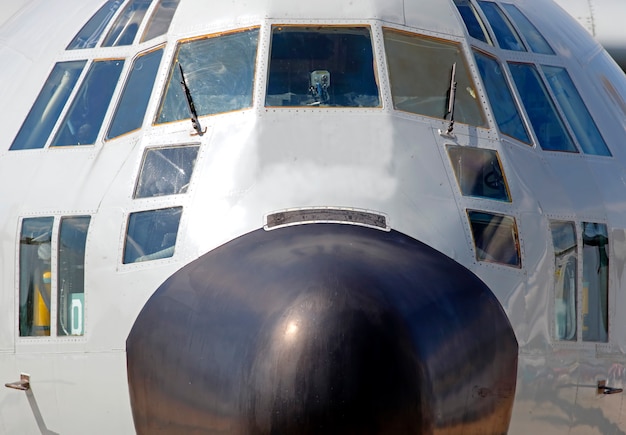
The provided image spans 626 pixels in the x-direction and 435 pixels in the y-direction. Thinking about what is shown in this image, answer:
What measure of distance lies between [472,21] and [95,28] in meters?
2.84

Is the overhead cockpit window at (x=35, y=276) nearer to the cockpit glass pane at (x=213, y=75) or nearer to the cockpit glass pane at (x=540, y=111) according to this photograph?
the cockpit glass pane at (x=213, y=75)

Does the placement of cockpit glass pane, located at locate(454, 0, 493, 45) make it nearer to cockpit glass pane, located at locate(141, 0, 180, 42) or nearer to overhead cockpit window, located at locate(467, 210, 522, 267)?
overhead cockpit window, located at locate(467, 210, 522, 267)

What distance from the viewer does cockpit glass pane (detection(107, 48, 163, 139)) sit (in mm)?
8859

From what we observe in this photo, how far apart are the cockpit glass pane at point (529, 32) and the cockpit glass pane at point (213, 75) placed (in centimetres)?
220

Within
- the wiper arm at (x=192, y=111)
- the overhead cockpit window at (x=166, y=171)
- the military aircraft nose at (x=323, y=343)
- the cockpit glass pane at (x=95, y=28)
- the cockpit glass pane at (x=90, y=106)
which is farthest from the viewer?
the cockpit glass pane at (x=95, y=28)

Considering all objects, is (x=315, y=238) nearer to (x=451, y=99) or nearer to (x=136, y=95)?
(x=451, y=99)

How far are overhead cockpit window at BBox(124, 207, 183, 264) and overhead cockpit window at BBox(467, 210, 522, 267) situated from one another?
183cm

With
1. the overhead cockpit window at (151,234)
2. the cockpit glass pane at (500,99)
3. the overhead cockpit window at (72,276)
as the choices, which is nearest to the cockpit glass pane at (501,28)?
the cockpit glass pane at (500,99)

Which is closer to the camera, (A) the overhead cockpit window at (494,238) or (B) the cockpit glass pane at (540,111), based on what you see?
(A) the overhead cockpit window at (494,238)

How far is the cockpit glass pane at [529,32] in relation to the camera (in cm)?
985

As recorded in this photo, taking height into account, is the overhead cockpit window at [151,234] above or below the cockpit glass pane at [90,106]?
below

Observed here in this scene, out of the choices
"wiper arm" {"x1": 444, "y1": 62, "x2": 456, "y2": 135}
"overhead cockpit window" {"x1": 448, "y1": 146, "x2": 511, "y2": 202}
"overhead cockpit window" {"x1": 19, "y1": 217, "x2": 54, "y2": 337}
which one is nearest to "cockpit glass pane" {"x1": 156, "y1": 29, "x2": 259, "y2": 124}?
"overhead cockpit window" {"x1": 19, "y1": 217, "x2": 54, "y2": 337}

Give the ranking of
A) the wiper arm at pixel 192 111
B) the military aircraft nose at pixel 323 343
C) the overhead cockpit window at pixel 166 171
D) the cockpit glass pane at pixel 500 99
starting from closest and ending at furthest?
the military aircraft nose at pixel 323 343 < the overhead cockpit window at pixel 166 171 < the wiper arm at pixel 192 111 < the cockpit glass pane at pixel 500 99

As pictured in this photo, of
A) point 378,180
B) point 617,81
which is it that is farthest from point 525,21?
point 378,180
